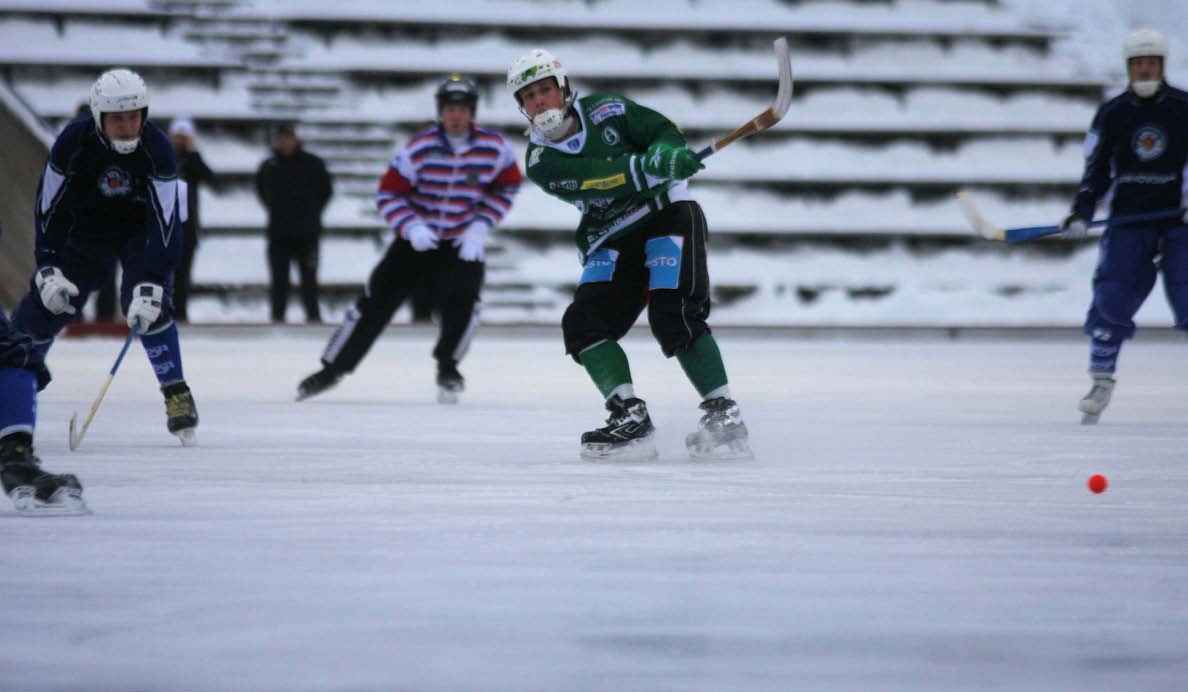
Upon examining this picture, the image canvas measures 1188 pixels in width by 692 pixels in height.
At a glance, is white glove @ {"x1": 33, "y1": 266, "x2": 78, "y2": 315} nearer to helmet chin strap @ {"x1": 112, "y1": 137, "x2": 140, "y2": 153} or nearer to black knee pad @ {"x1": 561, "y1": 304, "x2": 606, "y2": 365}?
helmet chin strap @ {"x1": 112, "y1": 137, "x2": 140, "y2": 153}

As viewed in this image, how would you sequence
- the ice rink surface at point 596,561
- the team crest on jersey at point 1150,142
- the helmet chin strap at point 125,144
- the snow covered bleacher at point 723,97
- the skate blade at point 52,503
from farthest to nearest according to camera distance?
the snow covered bleacher at point 723,97 < the team crest on jersey at point 1150,142 < the helmet chin strap at point 125,144 < the skate blade at point 52,503 < the ice rink surface at point 596,561

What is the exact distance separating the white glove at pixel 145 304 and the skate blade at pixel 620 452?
1.23 metres

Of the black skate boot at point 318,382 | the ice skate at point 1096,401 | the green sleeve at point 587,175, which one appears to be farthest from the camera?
the black skate boot at point 318,382

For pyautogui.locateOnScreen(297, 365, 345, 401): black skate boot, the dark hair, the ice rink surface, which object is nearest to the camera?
the ice rink surface

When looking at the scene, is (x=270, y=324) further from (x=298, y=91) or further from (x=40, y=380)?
(x=40, y=380)

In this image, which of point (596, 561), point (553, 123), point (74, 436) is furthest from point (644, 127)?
point (596, 561)

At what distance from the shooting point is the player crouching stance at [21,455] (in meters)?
3.04

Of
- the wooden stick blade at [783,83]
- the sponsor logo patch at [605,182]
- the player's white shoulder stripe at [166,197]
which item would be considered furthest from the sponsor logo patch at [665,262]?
the player's white shoulder stripe at [166,197]

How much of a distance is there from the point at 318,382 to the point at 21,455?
3.43 metres

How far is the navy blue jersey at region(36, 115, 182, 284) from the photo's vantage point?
14.5ft

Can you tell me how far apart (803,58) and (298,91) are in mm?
4449

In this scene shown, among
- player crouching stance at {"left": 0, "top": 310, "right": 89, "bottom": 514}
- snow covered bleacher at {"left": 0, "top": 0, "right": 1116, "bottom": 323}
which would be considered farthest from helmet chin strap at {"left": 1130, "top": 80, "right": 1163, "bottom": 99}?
snow covered bleacher at {"left": 0, "top": 0, "right": 1116, "bottom": 323}

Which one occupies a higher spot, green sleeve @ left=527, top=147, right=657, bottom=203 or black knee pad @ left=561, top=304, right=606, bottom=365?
green sleeve @ left=527, top=147, right=657, bottom=203

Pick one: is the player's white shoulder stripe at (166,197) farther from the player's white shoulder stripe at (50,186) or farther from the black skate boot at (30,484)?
the black skate boot at (30,484)
